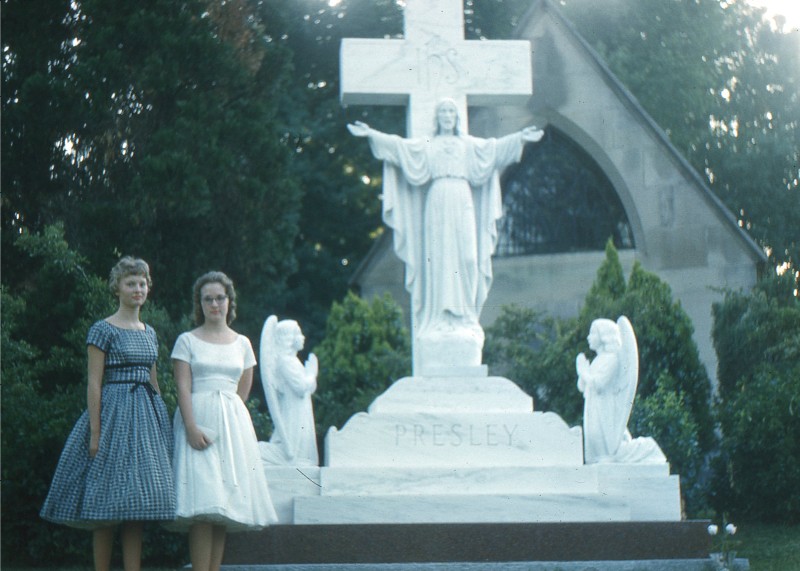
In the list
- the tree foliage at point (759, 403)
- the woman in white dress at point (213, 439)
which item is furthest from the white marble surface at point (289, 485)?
the tree foliage at point (759, 403)

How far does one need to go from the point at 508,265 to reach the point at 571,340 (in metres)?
5.15

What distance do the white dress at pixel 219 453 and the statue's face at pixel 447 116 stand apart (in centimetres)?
379

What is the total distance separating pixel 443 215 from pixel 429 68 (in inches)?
54.3

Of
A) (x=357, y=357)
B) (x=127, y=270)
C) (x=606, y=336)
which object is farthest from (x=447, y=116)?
(x=357, y=357)

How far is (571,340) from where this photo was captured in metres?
17.9

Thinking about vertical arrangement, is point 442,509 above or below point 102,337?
below

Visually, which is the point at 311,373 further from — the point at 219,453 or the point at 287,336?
the point at 219,453

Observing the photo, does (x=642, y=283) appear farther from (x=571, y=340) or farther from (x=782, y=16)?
(x=782, y=16)

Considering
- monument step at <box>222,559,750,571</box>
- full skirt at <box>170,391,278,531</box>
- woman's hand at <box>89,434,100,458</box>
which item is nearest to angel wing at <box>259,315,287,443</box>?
monument step at <box>222,559,750,571</box>

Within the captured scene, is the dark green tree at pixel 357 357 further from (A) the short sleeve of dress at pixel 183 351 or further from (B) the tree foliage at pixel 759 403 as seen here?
(A) the short sleeve of dress at pixel 183 351

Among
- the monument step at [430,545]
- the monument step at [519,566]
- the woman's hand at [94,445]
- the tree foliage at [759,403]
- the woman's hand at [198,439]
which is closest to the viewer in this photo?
the woman's hand at [94,445]

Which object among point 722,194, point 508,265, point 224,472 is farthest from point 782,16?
point 224,472

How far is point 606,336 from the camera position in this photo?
10406 mm

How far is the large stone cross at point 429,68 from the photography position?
11461 mm
